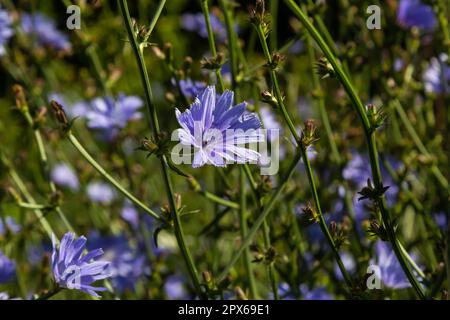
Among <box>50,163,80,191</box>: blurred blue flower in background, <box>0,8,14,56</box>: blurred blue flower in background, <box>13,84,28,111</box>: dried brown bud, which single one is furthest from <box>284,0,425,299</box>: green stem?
<box>50,163,80,191</box>: blurred blue flower in background

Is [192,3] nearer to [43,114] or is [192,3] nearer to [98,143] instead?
[98,143]

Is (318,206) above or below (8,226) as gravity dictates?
below

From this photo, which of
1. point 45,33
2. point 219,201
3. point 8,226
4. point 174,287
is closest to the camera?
point 219,201

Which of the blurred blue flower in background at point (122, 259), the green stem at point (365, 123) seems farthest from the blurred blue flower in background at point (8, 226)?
the green stem at point (365, 123)

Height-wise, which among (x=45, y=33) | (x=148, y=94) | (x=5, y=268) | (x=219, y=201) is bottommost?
(x=5, y=268)

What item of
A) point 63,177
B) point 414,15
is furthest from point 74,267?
point 63,177

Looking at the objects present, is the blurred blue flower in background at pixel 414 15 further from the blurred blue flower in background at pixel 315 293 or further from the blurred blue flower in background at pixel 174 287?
the blurred blue flower in background at pixel 174 287

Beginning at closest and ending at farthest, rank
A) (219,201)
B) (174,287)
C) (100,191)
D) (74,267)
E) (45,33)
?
(74,267) < (219,201) < (174,287) < (100,191) < (45,33)

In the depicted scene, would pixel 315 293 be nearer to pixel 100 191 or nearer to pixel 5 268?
pixel 5 268
